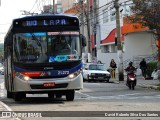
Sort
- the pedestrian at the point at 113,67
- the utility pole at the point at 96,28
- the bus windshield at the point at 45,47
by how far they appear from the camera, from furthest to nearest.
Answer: the utility pole at the point at 96,28 < the pedestrian at the point at 113,67 < the bus windshield at the point at 45,47

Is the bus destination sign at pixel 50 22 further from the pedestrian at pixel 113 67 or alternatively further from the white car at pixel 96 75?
the pedestrian at pixel 113 67

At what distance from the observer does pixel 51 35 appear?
17.8m

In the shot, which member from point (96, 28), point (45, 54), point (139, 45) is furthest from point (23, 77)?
point (96, 28)

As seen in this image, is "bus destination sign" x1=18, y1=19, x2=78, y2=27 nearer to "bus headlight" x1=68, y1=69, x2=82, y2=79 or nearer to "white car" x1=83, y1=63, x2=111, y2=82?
"bus headlight" x1=68, y1=69, x2=82, y2=79

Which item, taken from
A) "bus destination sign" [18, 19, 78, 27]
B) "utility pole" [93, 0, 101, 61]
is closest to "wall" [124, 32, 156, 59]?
"utility pole" [93, 0, 101, 61]

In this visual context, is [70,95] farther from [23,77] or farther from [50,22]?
[50,22]

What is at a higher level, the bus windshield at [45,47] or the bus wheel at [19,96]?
the bus windshield at [45,47]

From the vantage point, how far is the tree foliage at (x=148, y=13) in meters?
27.6

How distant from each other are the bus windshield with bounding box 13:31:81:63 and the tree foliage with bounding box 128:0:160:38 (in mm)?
10865

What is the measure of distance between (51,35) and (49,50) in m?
0.63

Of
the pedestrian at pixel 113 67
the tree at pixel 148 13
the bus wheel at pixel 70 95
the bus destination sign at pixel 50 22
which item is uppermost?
the tree at pixel 148 13

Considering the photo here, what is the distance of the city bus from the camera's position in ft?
57.1

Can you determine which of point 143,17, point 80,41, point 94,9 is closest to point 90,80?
point 143,17

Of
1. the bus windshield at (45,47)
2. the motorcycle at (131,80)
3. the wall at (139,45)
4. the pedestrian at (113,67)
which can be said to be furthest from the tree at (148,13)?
the wall at (139,45)
